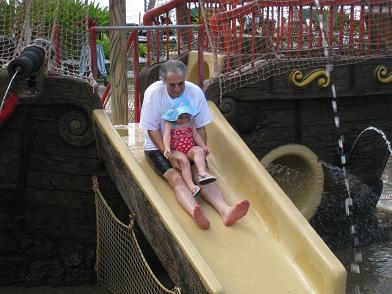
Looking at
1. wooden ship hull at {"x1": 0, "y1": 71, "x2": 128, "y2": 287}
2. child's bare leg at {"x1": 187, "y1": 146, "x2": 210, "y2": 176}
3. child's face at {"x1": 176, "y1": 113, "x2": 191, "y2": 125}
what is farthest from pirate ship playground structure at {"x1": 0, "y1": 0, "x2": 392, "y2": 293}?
child's face at {"x1": 176, "y1": 113, "x2": 191, "y2": 125}

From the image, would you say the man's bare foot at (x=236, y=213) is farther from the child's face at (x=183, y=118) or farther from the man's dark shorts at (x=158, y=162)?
the child's face at (x=183, y=118)

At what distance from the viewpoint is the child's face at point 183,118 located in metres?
4.39

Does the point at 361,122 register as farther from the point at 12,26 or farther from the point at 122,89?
the point at 12,26

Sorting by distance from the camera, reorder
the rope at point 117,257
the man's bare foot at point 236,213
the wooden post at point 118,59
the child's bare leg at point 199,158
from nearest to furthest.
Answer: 1. the man's bare foot at point 236,213
2. the child's bare leg at point 199,158
3. the rope at point 117,257
4. the wooden post at point 118,59

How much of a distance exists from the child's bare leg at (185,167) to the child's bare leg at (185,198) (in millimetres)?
34

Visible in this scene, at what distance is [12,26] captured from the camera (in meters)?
5.11

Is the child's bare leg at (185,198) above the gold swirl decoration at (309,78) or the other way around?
the other way around

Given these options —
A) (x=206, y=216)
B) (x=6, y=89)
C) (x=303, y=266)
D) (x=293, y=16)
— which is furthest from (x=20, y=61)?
(x=293, y=16)

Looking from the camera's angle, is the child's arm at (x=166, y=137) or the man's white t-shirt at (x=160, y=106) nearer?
the child's arm at (x=166, y=137)

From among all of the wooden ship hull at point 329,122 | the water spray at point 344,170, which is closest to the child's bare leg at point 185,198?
the wooden ship hull at point 329,122

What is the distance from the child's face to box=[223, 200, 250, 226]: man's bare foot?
0.73 m

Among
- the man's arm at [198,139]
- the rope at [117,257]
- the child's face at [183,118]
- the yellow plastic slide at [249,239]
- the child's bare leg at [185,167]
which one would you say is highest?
the child's face at [183,118]

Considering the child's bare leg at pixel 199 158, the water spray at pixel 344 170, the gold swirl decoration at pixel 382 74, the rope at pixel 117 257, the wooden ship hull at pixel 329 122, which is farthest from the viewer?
the gold swirl decoration at pixel 382 74

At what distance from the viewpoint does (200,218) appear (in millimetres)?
4059
